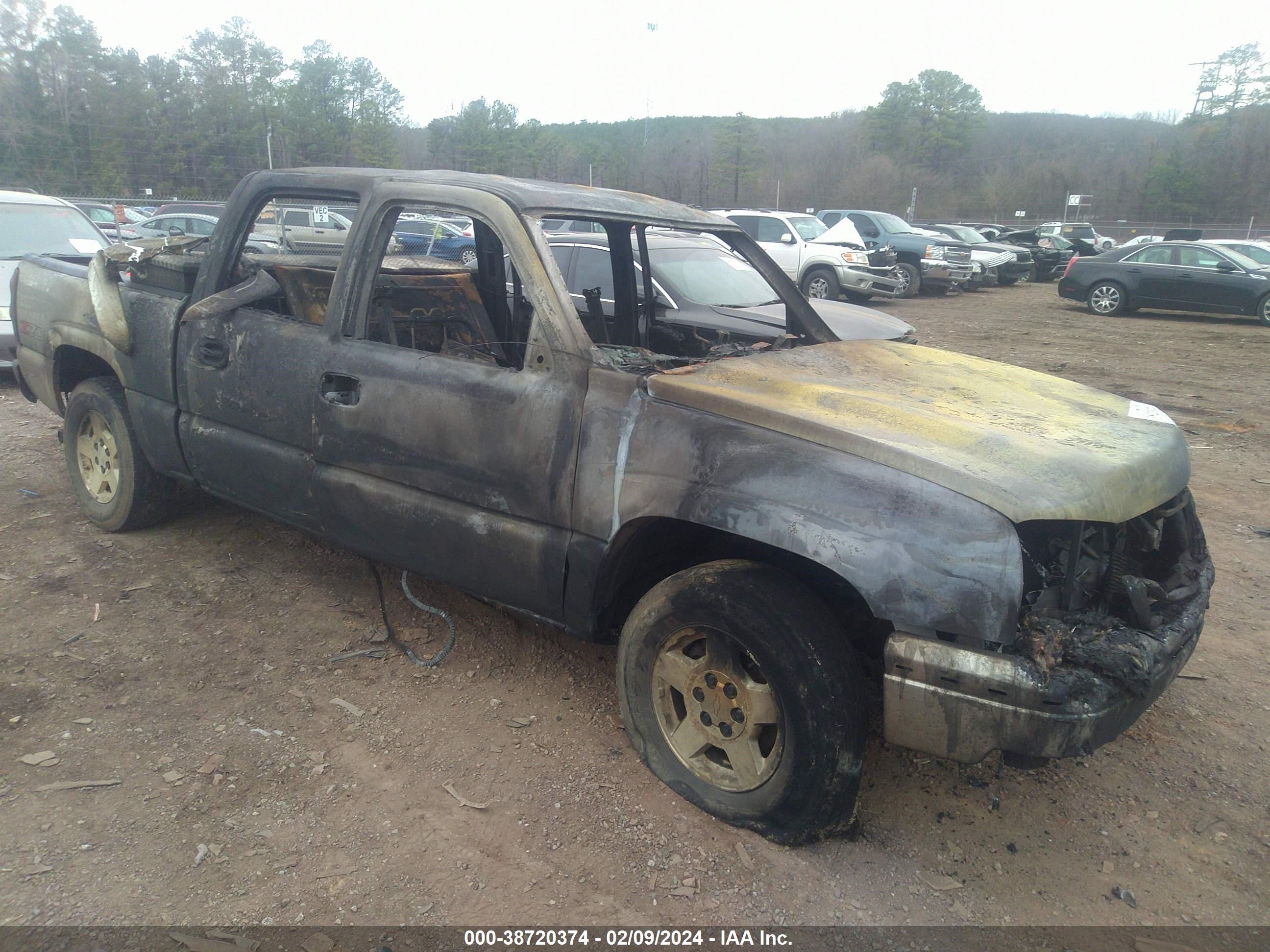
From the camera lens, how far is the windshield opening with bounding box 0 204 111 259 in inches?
316

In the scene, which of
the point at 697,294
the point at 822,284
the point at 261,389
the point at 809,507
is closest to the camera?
the point at 809,507

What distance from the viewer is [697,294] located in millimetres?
5996

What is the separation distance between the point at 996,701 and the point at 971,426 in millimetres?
833

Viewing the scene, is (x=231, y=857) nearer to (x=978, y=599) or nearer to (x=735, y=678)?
(x=735, y=678)

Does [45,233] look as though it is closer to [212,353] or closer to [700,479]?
[212,353]

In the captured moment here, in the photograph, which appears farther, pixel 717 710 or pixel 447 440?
pixel 447 440

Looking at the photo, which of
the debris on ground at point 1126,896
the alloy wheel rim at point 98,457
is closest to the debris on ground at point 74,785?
the alloy wheel rim at point 98,457

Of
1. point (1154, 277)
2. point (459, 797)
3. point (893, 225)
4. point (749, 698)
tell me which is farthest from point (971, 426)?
point (893, 225)

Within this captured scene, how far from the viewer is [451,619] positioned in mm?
3582

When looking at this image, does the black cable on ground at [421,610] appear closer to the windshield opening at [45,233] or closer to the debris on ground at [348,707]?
the debris on ground at [348,707]

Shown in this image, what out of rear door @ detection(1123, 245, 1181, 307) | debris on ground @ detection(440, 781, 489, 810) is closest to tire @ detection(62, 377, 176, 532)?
debris on ground @ detection(440, 781, 489, 810)

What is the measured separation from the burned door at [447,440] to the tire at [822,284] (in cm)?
1386

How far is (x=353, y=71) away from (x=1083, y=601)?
6242 centimetres

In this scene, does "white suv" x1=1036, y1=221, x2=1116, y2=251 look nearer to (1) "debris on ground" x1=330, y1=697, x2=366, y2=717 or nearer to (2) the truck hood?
(2) the truck hood
